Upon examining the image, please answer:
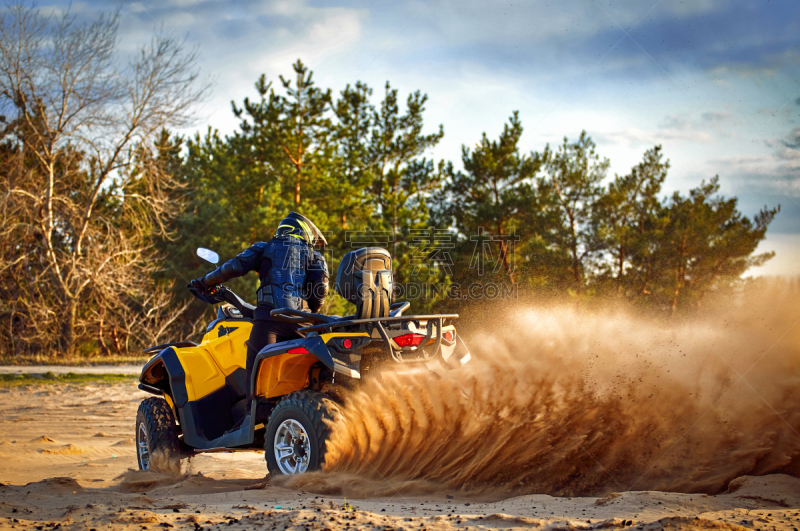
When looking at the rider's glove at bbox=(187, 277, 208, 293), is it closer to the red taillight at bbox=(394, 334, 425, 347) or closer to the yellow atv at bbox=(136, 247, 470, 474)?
the yellow atv at bbox=(136, 247, 470, 474)

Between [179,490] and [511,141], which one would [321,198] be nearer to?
[511,141]

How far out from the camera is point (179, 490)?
465 cm

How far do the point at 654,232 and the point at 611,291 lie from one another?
404 cm

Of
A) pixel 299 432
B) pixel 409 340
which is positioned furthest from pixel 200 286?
pixel 409 340

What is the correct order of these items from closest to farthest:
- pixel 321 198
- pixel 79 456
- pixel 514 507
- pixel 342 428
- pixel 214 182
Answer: pixel 514 507, pixel 342 428, pixel 79 456, pixel 321 198, pixel 214 182

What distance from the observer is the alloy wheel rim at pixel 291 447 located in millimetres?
4355

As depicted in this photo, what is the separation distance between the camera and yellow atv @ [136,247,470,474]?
438cm

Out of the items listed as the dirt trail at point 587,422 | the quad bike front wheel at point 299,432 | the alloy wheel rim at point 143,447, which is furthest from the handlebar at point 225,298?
the dirt trail at point 587,422

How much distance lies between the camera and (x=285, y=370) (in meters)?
4.73

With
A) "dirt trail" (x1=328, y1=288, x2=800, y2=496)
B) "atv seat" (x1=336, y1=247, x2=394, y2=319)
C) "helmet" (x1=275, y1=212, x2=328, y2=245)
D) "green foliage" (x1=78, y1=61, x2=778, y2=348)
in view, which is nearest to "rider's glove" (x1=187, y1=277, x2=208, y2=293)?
"helmet" (x1=275, y1=212, x2=328, y2=245)

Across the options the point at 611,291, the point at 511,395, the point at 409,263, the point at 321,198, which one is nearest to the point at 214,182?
the point at 321,198

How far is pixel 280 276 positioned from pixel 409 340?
4.39ft

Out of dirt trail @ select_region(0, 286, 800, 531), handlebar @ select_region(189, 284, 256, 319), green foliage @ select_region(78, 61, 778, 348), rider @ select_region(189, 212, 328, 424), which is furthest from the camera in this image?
green foliage @ select_region(78, 61, 778, 348)

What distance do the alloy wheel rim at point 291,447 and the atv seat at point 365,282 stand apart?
0.94 meters
